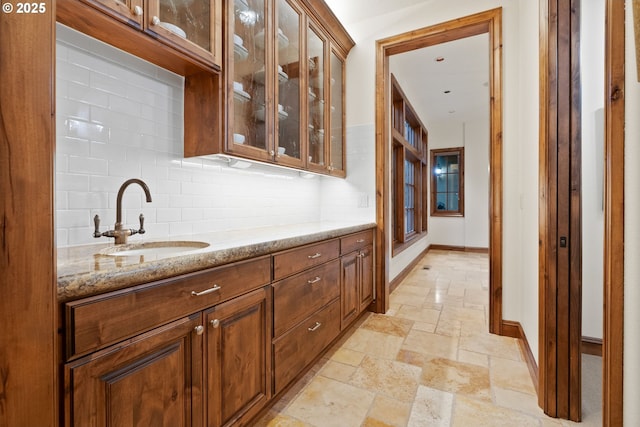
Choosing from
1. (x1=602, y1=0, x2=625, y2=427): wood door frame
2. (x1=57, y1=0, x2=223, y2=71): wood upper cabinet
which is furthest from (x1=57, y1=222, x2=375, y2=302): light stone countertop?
(x1=602, y1=0, x2=625, y2=427): wood door frame

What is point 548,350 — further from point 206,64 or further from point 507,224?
point 206,64

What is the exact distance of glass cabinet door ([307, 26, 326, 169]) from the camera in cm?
242

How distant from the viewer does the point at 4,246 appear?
56cm

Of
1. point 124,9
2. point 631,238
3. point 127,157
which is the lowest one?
point 631,238

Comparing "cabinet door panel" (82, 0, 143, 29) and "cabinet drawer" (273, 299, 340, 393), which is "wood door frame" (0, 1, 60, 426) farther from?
"cabinet drawer" (273, 299, 340, 393)

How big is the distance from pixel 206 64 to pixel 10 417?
4.73 feet

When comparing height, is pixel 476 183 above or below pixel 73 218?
above

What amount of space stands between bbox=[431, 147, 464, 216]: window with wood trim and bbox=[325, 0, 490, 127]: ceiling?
1.02 metres

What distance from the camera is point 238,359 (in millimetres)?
1238

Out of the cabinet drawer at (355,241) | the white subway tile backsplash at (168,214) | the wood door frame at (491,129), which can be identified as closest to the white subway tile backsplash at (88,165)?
the white subway tile backsplash at (168,214)

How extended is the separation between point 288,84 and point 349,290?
161 centimetres

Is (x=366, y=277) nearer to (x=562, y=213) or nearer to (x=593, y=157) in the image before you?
(x=562, y=213)

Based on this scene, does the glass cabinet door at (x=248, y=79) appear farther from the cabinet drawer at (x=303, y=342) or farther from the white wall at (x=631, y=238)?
the white wall at (x=631, y=238)

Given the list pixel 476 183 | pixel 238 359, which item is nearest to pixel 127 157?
pixel 238 359
